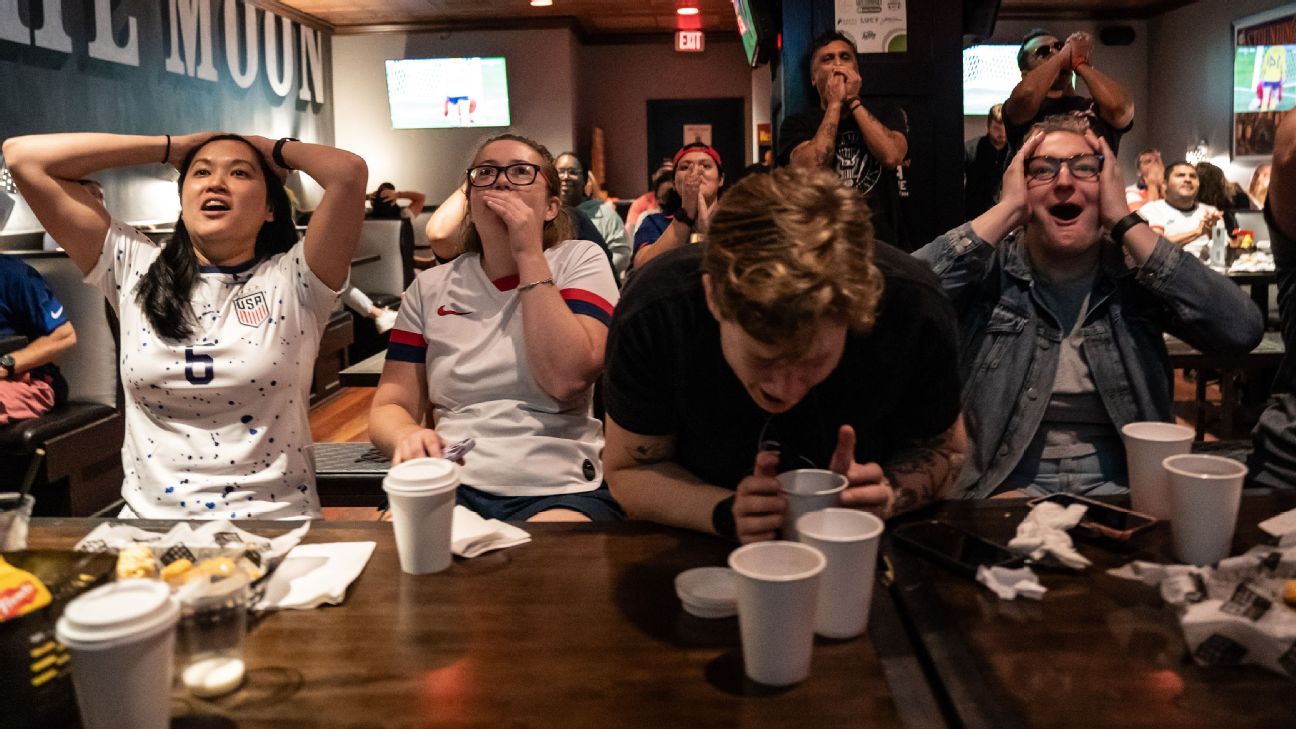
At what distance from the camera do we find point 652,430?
4.61 ft

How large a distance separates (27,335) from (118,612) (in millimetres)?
3048

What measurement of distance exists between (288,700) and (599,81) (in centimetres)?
1017

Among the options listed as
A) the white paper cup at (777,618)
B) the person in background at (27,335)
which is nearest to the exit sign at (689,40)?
the person in background at (27,335)

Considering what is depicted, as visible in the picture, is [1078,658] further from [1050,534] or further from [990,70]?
[990,70]

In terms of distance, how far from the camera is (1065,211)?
1858 millimetres

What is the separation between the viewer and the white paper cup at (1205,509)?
1128 millimetres

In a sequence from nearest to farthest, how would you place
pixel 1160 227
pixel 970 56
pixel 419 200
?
pixel 1160 227 → pixel 419 200 → pixel 970 56

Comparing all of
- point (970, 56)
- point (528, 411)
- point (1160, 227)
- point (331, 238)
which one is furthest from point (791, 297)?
point (970, 56)

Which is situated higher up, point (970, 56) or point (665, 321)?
point (970, 56)

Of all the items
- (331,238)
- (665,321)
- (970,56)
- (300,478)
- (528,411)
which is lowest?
(300,478)

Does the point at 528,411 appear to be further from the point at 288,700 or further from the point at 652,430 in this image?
the point at 288,700

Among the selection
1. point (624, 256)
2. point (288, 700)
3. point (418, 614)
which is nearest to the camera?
point (288, 700)

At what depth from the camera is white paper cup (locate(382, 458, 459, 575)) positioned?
119cm

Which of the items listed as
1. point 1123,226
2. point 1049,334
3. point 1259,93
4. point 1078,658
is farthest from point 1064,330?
point 1259,93
